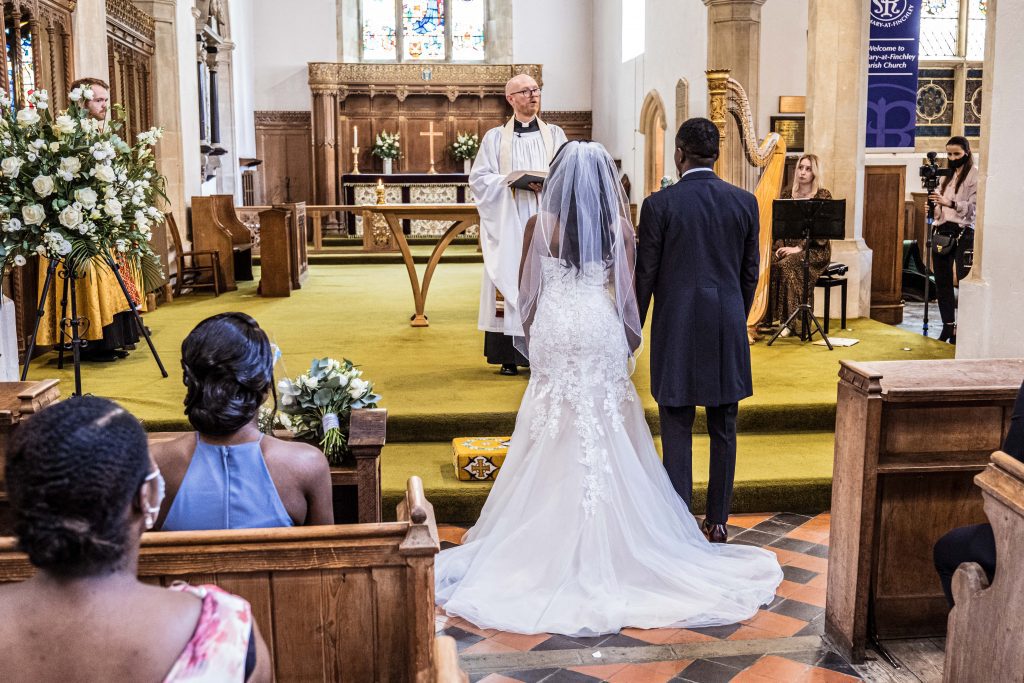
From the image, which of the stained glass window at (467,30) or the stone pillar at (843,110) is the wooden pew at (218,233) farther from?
the stained glass window at (467,30)

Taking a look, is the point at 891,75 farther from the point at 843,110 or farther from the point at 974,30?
the point at 974,30

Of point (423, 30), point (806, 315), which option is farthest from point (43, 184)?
point (423, 30)

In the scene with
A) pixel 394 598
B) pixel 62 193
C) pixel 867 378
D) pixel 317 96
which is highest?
pixel 317 96

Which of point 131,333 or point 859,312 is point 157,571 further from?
point 859,312

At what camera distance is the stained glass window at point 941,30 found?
14891mm

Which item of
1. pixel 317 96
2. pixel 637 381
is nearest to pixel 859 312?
pixel 637 381

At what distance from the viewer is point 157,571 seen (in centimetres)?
195

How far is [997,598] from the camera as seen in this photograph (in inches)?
97.3

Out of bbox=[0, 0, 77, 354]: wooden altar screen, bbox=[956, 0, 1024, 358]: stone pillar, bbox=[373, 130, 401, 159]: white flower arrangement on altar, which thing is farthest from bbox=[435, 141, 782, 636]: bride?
bbox=[373, 130, 401, 159]: white flower arrangement on altar

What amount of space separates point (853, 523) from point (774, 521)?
4.68 feet

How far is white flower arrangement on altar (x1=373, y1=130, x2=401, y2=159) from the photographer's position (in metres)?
17.2

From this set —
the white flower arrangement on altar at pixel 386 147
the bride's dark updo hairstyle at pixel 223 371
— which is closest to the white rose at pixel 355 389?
the bride's dark updo hairstyle at pixel 223 371

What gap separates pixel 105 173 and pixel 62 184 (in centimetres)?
22

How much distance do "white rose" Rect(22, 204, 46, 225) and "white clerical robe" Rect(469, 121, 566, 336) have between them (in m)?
2.46
